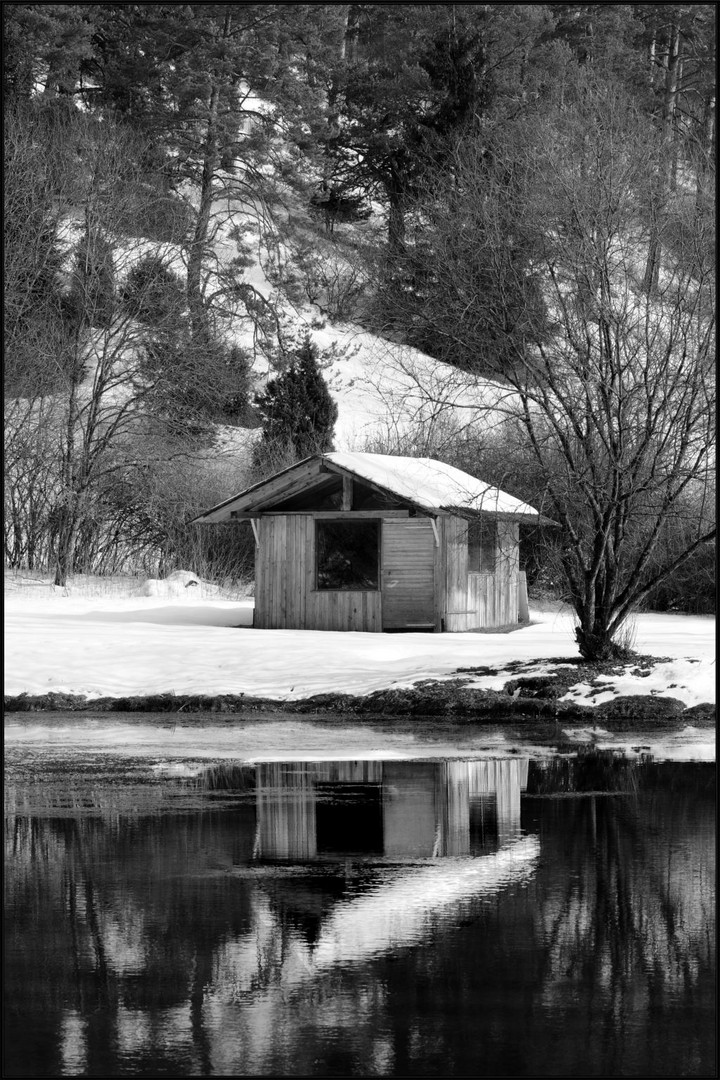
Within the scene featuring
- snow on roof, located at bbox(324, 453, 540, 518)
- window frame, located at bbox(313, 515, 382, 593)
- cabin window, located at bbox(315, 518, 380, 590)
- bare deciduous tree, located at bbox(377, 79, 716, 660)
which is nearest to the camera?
bare deciduous tree, located at bbox(377, 79, 716, 660)

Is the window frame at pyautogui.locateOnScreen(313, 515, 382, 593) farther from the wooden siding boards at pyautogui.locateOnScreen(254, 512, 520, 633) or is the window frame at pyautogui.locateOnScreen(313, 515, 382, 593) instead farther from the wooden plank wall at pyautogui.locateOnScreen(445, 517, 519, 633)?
the wooden plank wall at pyautogui.locateOnScreen(445, 517, 519, 633)

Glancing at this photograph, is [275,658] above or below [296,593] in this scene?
below

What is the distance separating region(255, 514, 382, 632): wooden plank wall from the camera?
31281mm

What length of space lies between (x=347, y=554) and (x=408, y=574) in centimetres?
156

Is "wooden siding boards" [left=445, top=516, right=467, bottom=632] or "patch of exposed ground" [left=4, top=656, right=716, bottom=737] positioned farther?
"wooden siding boards" [left=445, top=516, right=467, bottom=632]

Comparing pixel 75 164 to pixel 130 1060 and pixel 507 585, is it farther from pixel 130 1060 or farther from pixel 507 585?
pixel 130 1060

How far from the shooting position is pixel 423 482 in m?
32.6

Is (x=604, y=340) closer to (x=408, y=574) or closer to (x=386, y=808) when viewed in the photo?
(x=408, y=574)

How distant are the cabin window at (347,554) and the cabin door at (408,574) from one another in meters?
0.60

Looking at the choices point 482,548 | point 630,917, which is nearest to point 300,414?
point 482,548

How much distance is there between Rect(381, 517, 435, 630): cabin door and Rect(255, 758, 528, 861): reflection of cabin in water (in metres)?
15.9

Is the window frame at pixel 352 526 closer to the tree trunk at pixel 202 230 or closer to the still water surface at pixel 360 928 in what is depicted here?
the still water surface at pixel 360 928

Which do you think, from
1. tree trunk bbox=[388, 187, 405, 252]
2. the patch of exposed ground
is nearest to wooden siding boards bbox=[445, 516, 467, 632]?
the patch of exposed ground

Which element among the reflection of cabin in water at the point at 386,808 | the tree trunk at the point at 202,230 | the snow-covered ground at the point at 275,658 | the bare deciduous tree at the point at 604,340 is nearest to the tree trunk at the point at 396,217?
the tree trunk at the point at 202,230
